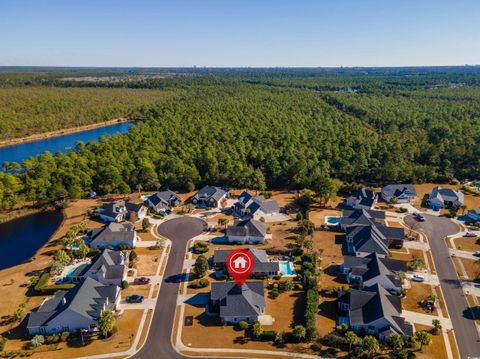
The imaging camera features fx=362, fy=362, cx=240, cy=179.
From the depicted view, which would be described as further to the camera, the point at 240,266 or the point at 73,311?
the point at 240,266

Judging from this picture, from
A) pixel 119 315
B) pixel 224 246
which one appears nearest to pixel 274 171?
pixel 224 246

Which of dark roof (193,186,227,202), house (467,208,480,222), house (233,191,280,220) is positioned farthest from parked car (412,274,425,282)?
dark roof (193,186,227,202)

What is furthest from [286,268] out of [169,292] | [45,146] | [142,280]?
[45,146]

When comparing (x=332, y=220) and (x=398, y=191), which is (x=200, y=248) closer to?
(x=332, y=220)

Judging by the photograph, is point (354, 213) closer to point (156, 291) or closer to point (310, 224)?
point (310, 224)

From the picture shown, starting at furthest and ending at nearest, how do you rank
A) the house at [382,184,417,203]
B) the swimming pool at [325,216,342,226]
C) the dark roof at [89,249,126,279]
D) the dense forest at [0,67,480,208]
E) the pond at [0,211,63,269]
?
the dense forest at [0,67,480,208] < the house at [382,184,417,203] < the swimming pool at [325,216,342,226] < the pond at [0,211,63,269] < the dark roof at [89,249,126,279]

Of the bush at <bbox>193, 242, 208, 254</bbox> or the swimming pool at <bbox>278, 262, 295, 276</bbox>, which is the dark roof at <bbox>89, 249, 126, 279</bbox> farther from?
the swimming pool at <bbox>278, 262, 295, 276</bbox>
